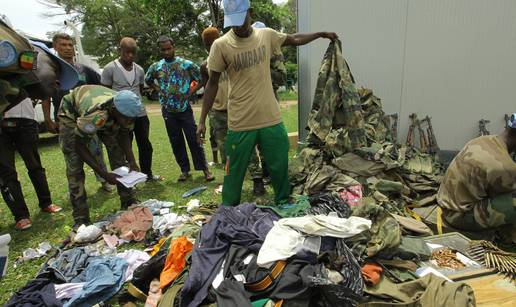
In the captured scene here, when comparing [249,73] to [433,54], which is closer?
[249,73]

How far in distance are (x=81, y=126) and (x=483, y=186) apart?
3611mm

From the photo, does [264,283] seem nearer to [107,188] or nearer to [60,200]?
[107,188]

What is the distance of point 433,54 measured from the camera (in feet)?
14.8

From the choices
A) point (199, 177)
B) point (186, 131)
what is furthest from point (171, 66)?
point (199, 177)

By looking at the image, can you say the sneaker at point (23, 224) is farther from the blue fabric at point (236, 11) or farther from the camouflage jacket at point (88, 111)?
the blue fabric at point (236, 11)

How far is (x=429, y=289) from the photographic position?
6.58 feet

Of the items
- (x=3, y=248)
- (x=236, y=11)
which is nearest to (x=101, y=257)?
(x=3, y=248)

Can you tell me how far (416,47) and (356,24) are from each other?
0.89 metres

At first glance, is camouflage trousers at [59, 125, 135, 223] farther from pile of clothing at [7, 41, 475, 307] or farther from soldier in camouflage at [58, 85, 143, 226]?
pile of clothing at [7, 41, 475, 307]

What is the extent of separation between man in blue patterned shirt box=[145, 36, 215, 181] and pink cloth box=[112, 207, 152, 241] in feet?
4.24

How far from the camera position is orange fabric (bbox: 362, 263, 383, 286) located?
214cm

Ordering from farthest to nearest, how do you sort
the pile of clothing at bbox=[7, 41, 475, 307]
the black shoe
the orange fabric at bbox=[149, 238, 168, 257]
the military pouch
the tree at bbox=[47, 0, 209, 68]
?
1. the tree at bbox=[47, 0, 209, 68]
2. the black shoe
3. the orange fabric at bbox=[149, 238, 168, 257]
4. the military pouch
5. the pile of clothing at bbox=[7, 41, 475, 307]

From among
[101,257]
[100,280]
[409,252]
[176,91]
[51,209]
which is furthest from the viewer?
[176,91]

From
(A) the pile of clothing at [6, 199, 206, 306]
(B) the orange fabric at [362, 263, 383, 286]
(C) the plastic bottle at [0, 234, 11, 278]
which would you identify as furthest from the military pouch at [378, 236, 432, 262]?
(C) the plastic bottle at [0, 234, 11, 278]
